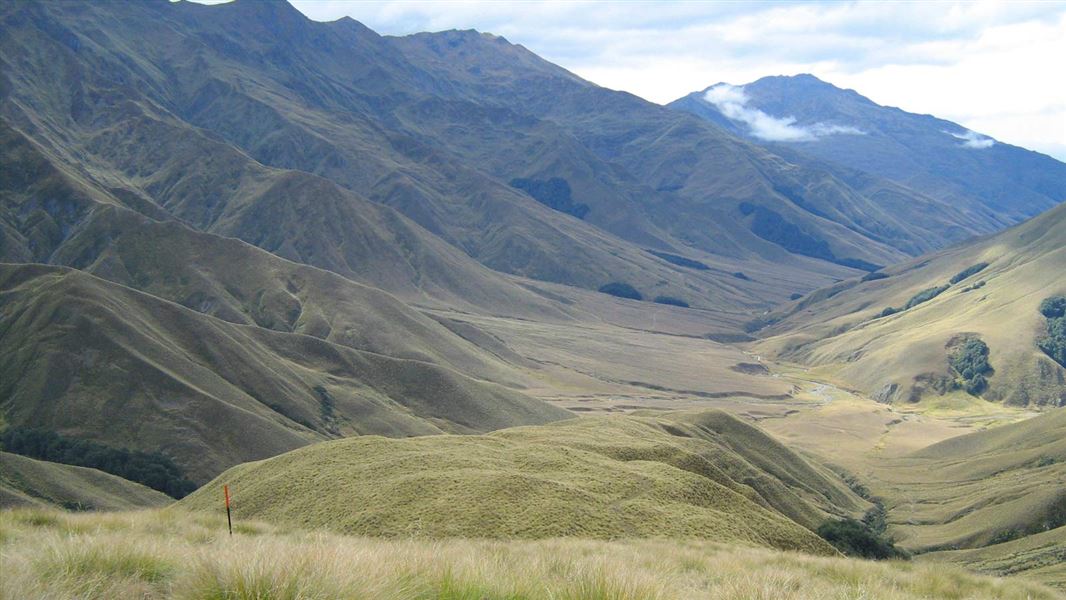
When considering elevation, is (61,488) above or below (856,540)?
below

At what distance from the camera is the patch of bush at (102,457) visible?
107312mm

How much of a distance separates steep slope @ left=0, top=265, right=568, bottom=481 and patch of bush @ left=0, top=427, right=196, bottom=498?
6.19 feet

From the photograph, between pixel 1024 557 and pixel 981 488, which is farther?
pixel 981 488

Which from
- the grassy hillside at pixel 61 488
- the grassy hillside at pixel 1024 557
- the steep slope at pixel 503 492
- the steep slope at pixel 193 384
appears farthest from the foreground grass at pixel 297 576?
the steep slope at pixel 193 384

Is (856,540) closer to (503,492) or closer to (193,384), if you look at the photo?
(503,492)

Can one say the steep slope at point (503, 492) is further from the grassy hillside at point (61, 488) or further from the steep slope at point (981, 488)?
the steep slope at point (981, 488)

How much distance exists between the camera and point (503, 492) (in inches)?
1479

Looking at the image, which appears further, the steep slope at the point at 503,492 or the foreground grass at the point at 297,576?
the steep slope at the point at 503,492

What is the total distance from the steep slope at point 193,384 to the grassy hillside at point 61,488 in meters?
15.5

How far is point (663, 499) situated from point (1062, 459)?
8903 centimetres

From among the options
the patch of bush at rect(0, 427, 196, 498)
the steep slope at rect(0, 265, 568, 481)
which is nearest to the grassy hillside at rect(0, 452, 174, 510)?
the patch of bush at rect(0, 427, 196, 498)

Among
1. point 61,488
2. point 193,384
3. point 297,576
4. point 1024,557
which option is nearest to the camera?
point 297,576

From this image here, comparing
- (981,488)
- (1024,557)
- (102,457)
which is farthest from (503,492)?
(981,488)

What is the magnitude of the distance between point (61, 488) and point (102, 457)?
27399 mm
